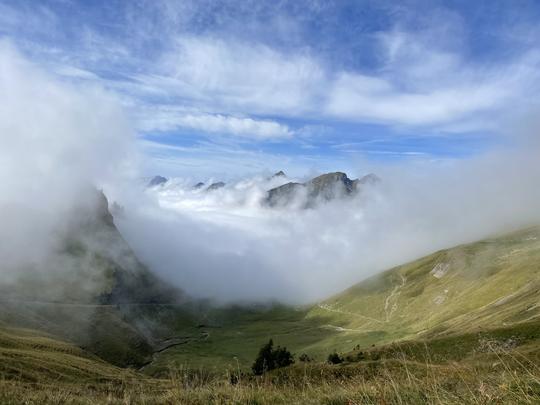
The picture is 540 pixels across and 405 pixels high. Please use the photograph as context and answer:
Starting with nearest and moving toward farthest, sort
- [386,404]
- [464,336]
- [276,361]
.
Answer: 1. [386,404]
2. [276,361]
3. [464,336]

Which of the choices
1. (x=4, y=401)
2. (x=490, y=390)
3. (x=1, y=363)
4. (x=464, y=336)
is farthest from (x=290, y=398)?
(x=464, y=336)

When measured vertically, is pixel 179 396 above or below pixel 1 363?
above

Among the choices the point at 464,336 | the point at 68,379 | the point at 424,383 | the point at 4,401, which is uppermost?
the point at 4,401

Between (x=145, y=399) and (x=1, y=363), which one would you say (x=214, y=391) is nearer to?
(x=145, y=399)

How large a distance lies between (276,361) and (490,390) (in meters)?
90.6

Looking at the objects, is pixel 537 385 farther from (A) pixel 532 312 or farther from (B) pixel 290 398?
(A) pixel 532 312

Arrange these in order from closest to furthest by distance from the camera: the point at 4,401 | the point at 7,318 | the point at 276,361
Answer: the point at 4,401
the point at 276,361
the point at 7,318

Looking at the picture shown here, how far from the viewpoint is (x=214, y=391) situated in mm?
10688

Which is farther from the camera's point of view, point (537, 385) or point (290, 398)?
point (290, 398)

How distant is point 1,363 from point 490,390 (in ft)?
213

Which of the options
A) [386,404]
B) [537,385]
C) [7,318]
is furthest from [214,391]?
[7,318]

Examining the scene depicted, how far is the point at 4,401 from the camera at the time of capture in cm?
952

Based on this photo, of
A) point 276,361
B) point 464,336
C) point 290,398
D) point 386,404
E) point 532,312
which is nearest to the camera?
point 386,404

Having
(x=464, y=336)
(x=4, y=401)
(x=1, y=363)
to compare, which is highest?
(x=4, y=401)
